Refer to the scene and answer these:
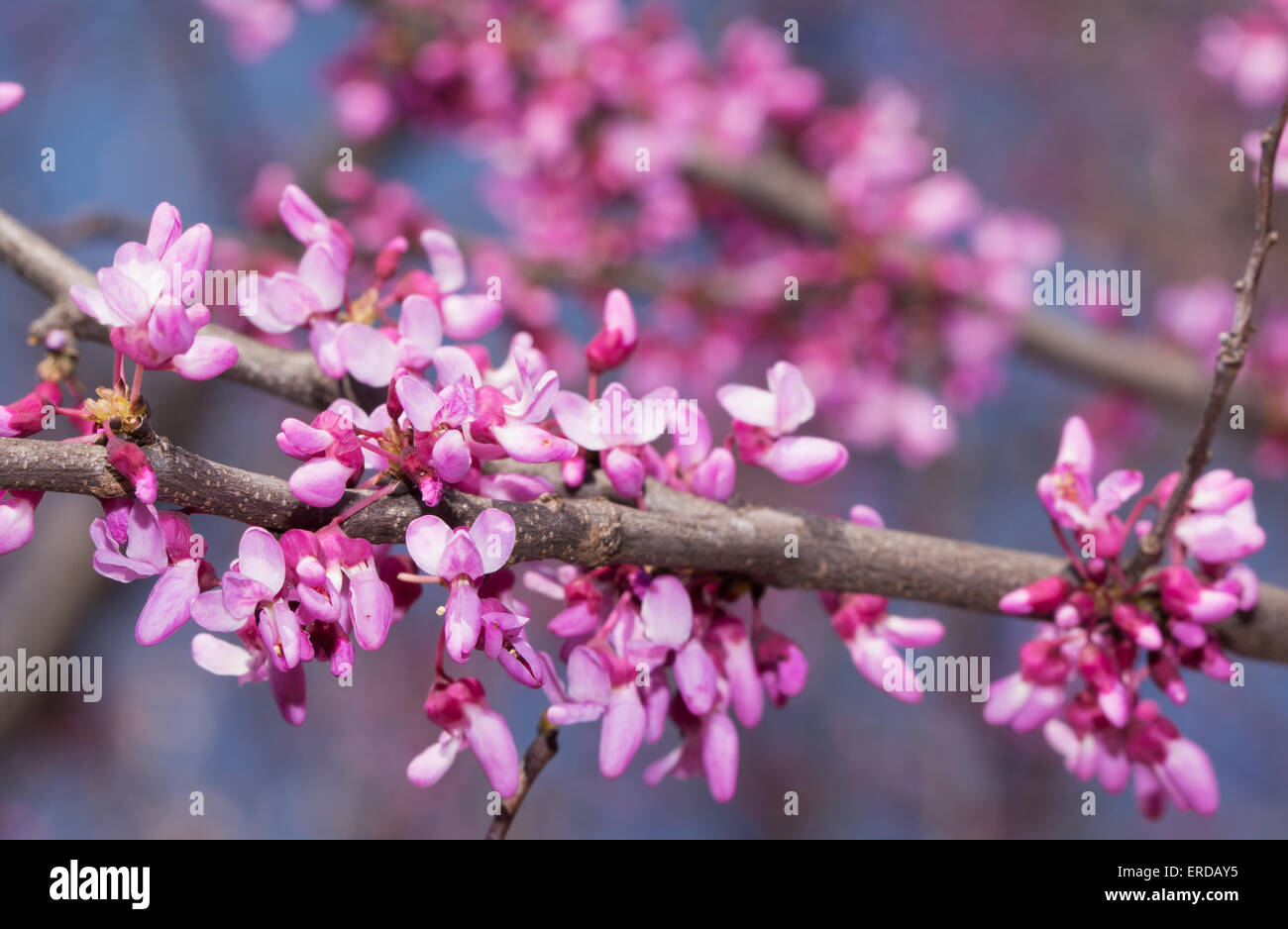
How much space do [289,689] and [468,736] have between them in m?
0.27

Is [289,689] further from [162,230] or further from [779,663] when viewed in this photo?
[779,663]

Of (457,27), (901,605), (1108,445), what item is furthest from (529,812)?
(457,27)

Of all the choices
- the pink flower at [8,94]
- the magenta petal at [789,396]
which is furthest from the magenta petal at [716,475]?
the pink flower at [8,94]

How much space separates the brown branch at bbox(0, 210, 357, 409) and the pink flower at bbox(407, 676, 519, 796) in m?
0.53

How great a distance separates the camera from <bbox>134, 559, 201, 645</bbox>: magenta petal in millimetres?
1206

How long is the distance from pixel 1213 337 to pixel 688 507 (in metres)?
3.40

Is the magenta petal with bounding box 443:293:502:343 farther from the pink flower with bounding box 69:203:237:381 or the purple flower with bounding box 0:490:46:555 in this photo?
the purple flower with bounding box 0:490:46:555

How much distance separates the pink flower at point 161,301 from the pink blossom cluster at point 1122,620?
126 cm

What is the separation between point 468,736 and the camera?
1.44 metres

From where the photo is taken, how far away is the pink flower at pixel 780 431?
1.53m

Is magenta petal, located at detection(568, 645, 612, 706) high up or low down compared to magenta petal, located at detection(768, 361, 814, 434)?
down

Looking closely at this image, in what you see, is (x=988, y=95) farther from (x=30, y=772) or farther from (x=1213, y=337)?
(x=30, y=772)

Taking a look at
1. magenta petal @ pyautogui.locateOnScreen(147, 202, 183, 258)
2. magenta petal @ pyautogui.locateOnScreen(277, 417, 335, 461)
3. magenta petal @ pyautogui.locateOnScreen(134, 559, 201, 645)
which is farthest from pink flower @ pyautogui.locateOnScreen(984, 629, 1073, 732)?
magenta petal @ pyautogui.locateOnScreen(147, 202, 183, 258)

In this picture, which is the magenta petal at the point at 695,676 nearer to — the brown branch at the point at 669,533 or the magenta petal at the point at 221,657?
the brown branch at the point at 669,533
